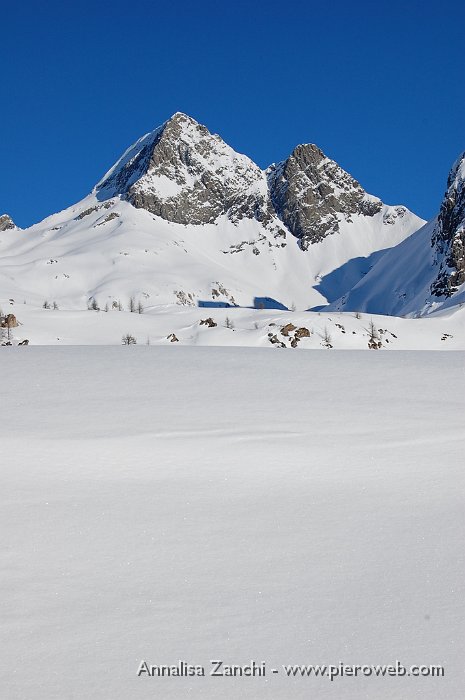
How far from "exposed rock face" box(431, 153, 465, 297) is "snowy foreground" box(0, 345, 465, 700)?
123m

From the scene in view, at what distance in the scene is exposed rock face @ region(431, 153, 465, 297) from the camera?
128 meters

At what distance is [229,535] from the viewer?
5.46m

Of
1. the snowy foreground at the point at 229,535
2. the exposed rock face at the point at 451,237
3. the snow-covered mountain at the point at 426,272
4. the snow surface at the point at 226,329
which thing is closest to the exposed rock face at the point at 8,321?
the snow surface at the point at 226,329

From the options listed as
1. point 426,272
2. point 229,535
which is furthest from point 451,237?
point 229,535

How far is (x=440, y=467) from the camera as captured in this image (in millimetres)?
6980

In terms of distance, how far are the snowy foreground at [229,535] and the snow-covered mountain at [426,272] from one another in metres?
110

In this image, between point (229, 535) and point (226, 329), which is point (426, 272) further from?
point (229, 535)

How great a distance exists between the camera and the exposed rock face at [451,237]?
127688 millimetres

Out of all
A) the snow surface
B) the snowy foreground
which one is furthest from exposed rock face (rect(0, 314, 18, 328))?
the snowy foreground

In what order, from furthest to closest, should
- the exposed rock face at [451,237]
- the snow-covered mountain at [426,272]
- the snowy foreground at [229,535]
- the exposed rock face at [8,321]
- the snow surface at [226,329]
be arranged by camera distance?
the exposed rock face at [451,237], the snow-covered mountain at [426,272], the snow surface at [226,329], the exposed rock face at [8,321], the snowy foreground at [229,535]

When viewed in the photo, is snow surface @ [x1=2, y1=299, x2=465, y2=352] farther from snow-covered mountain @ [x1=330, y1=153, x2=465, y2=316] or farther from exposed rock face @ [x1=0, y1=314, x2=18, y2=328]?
snow-covered mountain @ [x1=330, y1=153, x2=465, y2=316]

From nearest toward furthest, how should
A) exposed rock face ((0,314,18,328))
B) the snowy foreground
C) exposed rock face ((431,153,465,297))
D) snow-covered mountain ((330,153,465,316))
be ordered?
the snowy foreground < exposed rock face ((0,314,18,328)) < snow-covered mountain ((330,153,465,316)) < exposed rock face ((431,153,465,297))

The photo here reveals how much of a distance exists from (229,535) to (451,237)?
145 meters

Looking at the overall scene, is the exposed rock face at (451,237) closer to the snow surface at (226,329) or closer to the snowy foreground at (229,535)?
the snow surface at (226,329)
